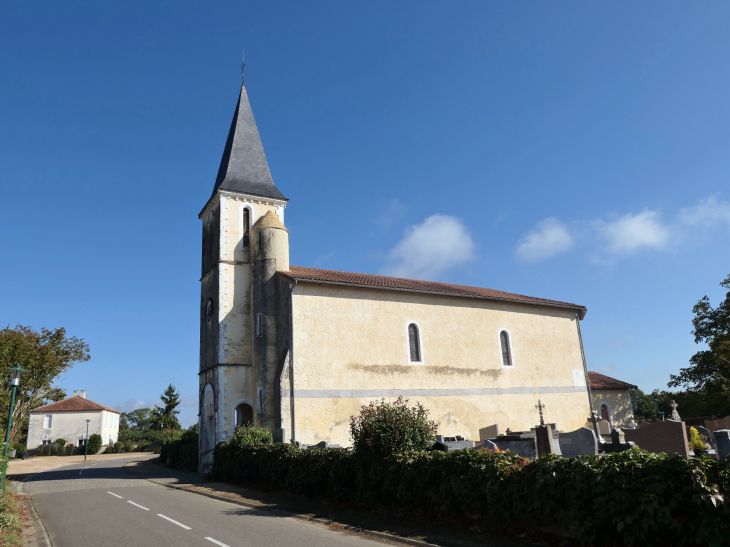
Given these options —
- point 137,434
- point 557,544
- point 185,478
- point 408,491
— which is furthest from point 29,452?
point 557,544

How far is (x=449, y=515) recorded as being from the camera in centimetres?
938

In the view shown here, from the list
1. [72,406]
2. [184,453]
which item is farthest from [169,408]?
[184,453]

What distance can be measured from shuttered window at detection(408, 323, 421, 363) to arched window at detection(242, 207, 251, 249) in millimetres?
9668

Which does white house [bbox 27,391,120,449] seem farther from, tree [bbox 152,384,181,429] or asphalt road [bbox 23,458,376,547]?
asphalt road [bbox 23,458,376,547]

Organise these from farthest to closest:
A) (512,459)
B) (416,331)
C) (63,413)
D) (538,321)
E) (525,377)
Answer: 1. (63,413)
2. (538,321)
3. (525,377)
4. (416,331)
5. (512,459)

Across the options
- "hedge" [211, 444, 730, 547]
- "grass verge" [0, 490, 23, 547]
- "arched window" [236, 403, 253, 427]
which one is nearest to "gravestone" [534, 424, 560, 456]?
"hedge" [211, 444, 730, 547]

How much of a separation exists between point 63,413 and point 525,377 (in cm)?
5380

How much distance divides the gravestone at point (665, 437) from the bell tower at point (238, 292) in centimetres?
1465

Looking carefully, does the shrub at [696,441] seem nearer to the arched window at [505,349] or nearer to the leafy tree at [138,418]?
the arched window at [505,349]

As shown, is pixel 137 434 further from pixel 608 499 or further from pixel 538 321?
pixel 608 499

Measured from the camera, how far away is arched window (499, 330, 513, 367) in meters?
27.5

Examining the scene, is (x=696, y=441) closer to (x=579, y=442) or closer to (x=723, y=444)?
(x=579, y=442)

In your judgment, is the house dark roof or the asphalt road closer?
the asphalt road

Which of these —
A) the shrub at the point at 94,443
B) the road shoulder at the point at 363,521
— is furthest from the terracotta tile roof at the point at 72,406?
the road shoulder at the point at 363,521
